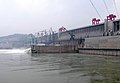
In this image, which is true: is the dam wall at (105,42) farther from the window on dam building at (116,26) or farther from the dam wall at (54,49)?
the dam wall at (54,49)

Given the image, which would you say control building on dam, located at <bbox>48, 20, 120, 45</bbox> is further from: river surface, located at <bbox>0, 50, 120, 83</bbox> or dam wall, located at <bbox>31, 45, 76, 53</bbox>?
river surface, located at <bbox>0, 50, 120, 83</bbox>

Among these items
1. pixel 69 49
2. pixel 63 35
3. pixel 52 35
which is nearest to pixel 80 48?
pixel 69 49

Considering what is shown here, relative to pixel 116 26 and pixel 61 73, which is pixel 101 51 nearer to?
pixel 116 26

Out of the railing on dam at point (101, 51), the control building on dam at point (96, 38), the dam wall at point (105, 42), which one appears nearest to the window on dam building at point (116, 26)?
the control building on dam at point (96, 38)

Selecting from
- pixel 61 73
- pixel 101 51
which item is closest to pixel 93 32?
pixel 101 51

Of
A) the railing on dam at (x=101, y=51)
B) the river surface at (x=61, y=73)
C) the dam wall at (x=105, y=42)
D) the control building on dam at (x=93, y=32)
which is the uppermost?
the control building on dam at (x=93, y=32)

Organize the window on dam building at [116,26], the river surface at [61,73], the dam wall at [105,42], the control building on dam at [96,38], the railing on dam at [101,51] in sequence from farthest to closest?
the window on dam building at [116,26]
the control building on dam at [96,38]
the dam wall at [105,42]
the railing on dam at [101,51]
the river surface at [61,73]

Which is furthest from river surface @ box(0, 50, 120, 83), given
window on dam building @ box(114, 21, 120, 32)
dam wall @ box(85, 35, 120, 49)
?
window on dam building @ box(114, 21, 120, 32)

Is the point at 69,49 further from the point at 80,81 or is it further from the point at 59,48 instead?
the point at 80,81

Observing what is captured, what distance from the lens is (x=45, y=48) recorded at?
90062 mm

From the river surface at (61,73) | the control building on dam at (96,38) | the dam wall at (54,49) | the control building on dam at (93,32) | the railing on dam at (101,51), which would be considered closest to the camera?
the river surface at (61,73)

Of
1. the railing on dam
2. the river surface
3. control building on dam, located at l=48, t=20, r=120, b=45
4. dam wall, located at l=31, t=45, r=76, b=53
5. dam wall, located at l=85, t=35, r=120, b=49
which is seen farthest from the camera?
dam wall, located at l=31, t=45, r=76, b=53

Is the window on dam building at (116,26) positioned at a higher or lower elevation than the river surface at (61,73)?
higher

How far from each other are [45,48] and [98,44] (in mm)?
23901
